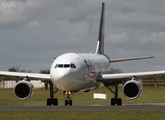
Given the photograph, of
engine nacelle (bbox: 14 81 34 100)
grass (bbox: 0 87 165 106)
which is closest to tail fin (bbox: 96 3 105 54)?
grass (bbox: 0 87 165 106)

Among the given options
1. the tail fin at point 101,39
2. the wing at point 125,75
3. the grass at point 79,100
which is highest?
the tail fin at point 101,39

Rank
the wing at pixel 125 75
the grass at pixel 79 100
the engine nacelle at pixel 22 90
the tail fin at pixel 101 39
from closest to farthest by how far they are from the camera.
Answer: the engine nacelle at pixel 22 90 < the wing at pixel 125 75 < the grass at pixel 79 100 < the tail fin at pixel 101 39

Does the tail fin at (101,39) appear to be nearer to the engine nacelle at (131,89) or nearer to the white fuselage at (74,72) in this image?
the white fuselage at (74,72)

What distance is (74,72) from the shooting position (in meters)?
40.6

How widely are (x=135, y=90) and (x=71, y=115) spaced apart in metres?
14.6

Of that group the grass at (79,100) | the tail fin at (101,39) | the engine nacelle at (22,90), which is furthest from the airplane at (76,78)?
the tail fin at (101,39)

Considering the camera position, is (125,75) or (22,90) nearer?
(22,90)

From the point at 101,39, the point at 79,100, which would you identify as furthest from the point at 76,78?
the point at 79,100

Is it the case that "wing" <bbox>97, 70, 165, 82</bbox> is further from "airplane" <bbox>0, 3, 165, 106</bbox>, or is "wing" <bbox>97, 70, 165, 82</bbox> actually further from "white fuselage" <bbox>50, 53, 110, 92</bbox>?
"white fuselage" <bbox>50, 53, 110, 92</bbox>

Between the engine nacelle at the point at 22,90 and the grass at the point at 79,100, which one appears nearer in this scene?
the engine nacelle at the point at 22,90

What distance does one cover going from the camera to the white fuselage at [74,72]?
39719mm

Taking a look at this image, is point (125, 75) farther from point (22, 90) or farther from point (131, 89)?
point (22, 90)

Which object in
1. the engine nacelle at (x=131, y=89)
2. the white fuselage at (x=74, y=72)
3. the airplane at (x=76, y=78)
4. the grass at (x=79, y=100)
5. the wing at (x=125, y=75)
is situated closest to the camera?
the white fuselage at (x=74, y=72)

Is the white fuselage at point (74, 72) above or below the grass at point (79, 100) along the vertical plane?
above
